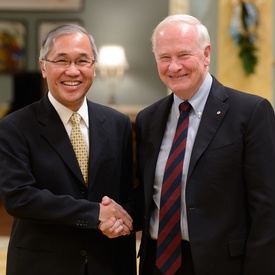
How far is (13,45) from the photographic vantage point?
940 cm

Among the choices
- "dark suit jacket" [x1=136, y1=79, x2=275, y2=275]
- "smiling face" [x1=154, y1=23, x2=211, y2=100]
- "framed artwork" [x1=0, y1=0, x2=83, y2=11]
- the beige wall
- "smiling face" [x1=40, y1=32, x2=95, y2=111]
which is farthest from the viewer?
"framed artwork" [x1=0, y1=0, x2=83, y2=11]

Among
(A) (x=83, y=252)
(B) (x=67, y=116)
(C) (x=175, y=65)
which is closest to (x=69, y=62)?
(B) (x=67, y=116)

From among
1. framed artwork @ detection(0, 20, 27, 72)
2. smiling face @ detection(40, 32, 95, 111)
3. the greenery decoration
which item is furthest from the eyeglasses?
framed artwork @ detection(0, 20, 27, 72)

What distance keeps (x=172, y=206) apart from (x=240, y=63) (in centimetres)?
422

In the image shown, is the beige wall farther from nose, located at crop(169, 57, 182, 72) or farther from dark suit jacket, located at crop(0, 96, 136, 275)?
nose, located at crop(169, 57, 182, 72)

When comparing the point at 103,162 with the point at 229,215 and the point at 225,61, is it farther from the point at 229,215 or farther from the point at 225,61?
the point at 225,61

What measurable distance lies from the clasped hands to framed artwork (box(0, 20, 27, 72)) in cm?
750


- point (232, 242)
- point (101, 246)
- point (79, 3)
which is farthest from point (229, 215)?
point (79, 3)

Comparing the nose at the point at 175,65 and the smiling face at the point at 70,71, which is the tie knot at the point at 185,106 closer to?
the nose at the point at 175,65

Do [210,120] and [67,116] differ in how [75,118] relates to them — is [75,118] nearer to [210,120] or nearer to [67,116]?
[67,116]

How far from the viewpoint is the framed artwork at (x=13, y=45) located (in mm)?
9336

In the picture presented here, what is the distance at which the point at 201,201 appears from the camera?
2.09m

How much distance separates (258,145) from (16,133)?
0.97 meters

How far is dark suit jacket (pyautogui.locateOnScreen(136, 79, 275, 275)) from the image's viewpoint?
2.04m
